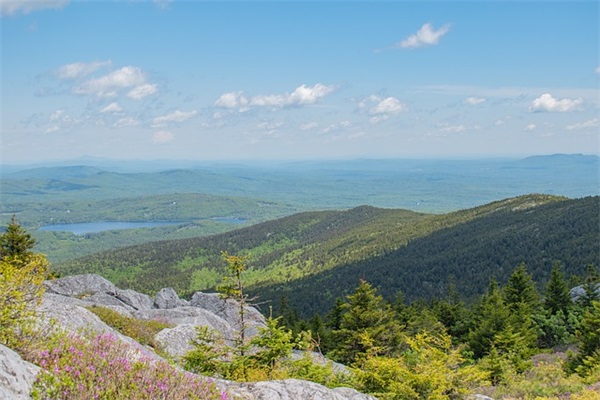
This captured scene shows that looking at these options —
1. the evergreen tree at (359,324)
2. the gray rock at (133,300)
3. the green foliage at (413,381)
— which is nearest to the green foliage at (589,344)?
the evergreen tree at (359,324)

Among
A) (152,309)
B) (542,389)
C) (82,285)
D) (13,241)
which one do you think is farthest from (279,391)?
(82,285)

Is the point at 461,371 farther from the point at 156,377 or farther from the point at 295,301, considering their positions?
the point at 295,301

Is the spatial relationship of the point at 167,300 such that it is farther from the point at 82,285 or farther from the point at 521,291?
the point at 521,291

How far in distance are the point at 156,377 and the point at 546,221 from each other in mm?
184197

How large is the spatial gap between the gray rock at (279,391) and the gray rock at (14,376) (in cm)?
363

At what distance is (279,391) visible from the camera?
942cm

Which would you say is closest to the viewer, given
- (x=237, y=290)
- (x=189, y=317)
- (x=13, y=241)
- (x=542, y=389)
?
(x=237, y=290)

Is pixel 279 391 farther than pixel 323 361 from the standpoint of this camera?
No

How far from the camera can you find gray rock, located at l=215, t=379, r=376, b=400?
905cm

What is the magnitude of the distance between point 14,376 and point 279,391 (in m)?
5.19

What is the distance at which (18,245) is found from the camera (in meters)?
42.6

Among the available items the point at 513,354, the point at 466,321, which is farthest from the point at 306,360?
the point at 466,321

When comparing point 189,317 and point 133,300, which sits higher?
point 189,317

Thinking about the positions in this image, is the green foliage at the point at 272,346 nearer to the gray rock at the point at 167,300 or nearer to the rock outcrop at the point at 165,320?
the rock outcrop at the point at 165,320
